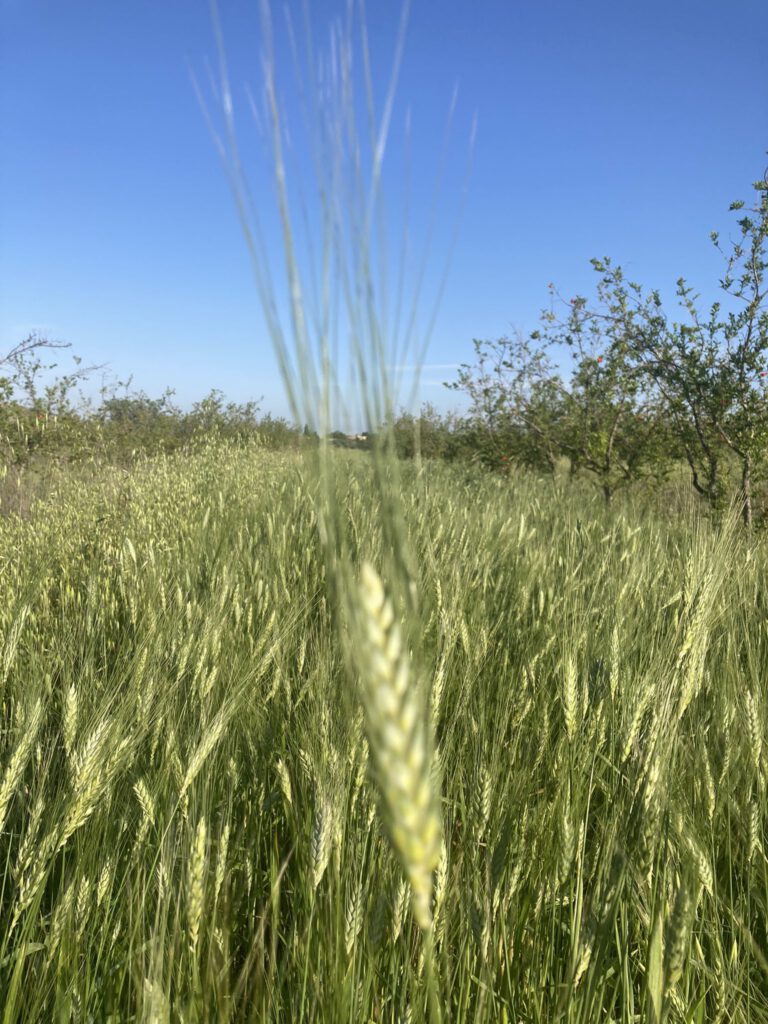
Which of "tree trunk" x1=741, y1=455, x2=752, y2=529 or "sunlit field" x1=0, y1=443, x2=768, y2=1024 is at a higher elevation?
"tree trunk" x1=741, y1=455, x2=752, y2=529

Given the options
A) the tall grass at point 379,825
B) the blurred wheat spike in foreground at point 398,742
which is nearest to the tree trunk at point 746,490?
the tall grass at point 379,825

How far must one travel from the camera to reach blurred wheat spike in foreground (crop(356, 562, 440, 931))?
1.31 ft

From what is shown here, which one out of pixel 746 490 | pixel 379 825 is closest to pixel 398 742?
pixel 379 825

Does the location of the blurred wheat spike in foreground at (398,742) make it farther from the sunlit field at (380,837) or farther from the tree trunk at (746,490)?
the tree trunk at (746,490)

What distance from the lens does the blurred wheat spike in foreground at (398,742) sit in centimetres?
40

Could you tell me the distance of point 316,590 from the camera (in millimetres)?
2371

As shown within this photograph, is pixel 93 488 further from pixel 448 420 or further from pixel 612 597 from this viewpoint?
pixel 448 420

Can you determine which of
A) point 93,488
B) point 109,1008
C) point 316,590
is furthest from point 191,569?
point 93,488

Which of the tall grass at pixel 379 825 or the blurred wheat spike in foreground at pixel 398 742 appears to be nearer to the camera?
the blurred wheat spike in foreground at pixel 398 742

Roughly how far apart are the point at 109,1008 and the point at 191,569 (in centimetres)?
168

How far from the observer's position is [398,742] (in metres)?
0.40

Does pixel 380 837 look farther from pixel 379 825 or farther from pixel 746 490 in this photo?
pixel 746 490

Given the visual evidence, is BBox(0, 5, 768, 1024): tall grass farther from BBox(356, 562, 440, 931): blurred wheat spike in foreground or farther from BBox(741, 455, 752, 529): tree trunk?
BBox(741, 455, 752, 529): tree trunk

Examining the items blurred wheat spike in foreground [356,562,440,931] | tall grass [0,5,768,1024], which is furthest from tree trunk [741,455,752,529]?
blurred wheat spike in foreground [356,562,440,931]
